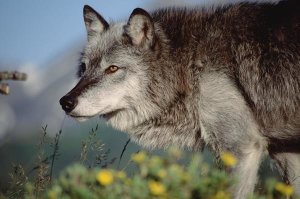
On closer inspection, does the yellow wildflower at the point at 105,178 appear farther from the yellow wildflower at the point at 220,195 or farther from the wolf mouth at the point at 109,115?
the wolf mouth at the point at 109,115

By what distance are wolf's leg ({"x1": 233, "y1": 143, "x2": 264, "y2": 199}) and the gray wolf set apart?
0.01 m

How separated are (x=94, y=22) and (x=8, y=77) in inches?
111

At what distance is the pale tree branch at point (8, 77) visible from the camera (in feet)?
15.1

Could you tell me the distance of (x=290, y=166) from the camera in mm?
6418

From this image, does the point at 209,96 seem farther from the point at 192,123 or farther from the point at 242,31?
the point at 242,31

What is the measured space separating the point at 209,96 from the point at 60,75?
121m

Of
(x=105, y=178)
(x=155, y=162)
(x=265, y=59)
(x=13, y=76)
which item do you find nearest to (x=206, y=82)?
(x=265, y=59)

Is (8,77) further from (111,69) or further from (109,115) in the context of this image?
(109,115)

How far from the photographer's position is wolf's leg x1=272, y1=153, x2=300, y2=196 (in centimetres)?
641

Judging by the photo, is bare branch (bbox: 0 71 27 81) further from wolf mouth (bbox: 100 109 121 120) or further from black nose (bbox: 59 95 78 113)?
wolf mouth (bbox: 100 109 121 120)

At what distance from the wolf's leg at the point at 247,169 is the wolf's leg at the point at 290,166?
1.76 ft

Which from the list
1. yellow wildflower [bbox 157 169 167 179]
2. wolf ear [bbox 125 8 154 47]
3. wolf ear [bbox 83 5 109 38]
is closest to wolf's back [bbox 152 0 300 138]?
wolf ear [bbox 125 8 154 47]

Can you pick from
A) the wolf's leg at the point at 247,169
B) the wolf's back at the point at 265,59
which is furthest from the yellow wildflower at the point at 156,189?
the wolf's back at the point at 265,59

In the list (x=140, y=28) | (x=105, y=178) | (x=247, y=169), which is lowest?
(x=247, y=169)
